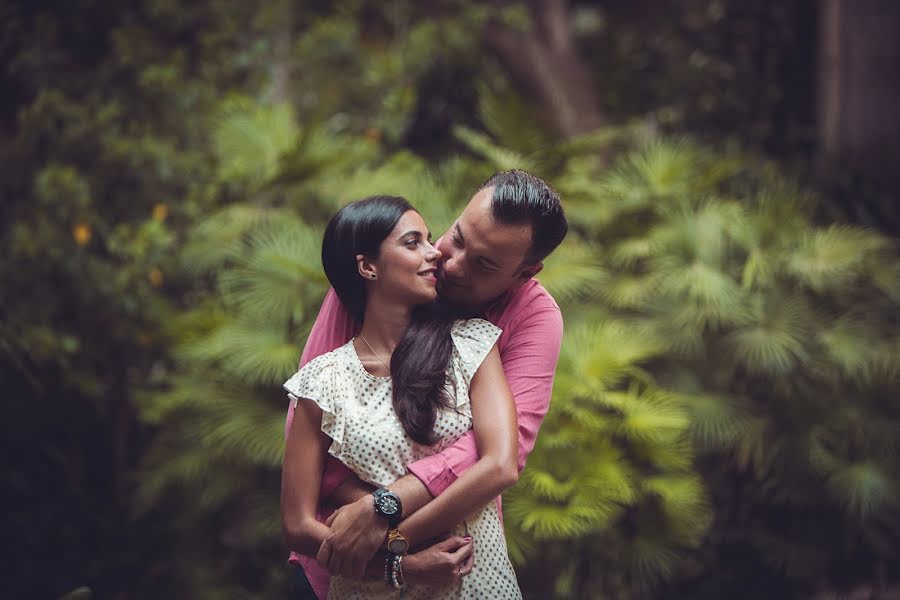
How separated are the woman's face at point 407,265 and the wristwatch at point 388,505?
0.51 m

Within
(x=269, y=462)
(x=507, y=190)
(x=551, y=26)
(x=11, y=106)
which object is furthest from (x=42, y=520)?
(x=551, y=26)

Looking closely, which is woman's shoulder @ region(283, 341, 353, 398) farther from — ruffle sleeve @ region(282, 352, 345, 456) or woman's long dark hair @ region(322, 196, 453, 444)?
woman's long dark hair @ region(322, 196, 453, 444)

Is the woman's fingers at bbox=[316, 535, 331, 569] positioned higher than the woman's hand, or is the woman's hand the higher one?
the woman's fingers at bbox=[316, 535, 331, 569]

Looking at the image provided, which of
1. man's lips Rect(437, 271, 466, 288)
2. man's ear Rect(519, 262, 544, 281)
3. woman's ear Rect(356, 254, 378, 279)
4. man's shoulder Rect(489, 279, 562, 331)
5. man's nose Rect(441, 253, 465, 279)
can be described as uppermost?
woman's ear Rect(356, 254, 378, 279)

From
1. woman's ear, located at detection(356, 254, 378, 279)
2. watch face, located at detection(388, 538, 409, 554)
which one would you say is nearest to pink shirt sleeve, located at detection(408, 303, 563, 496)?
watch face, located at detection(388, 538, 409, 554)

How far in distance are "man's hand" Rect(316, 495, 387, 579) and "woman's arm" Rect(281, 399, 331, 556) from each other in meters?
0.05

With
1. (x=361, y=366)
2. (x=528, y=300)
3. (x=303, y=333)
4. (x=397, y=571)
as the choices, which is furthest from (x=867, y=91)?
(x=397, y=571)

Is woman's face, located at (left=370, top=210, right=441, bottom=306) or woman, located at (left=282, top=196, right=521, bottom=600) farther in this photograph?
woman's face, located at (left=370, top=210, right=441, bottom=306)

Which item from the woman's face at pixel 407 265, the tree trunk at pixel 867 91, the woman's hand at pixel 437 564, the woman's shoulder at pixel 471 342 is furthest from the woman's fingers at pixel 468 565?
the tree trunk at pixel 867 91

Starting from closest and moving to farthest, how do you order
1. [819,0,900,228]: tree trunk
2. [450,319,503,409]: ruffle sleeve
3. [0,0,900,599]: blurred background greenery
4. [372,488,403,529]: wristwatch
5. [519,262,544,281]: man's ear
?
[372,488,403,529]: wristwatch < [450,319,503,409]: ruffle sleeve < [519,262,544,281]: man's ear < [0,0,900,599]: blurred background greenery < [819,0,900,228]: tree trunk

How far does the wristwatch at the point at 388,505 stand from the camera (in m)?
1.94

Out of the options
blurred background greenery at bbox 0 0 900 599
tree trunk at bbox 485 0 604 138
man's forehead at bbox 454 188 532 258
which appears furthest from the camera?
tree trunk at bbox 485 0 604 138

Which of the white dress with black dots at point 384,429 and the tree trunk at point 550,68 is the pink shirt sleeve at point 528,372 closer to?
the white dress with black dots at point 384,429

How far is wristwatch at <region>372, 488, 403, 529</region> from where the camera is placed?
194 centimetres
